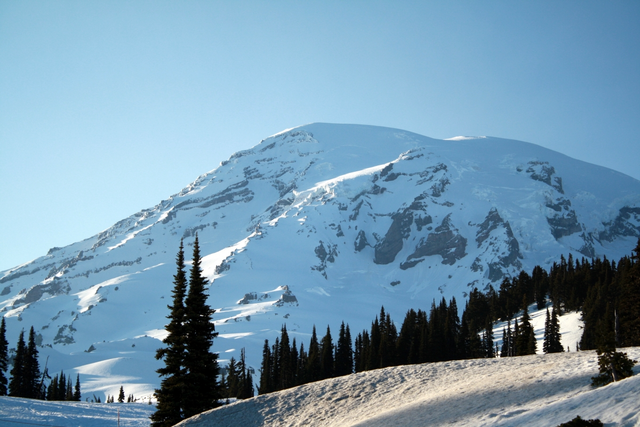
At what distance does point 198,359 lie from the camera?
27453 mm

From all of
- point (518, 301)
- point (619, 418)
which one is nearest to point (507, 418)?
point (619, 418)

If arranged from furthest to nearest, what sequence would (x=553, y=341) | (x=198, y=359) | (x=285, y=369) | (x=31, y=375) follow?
(x=285, y=369) → (x=31, y=375) → (x=553, y=341) → (x=198, y=359)

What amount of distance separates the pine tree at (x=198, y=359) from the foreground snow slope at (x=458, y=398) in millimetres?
3182

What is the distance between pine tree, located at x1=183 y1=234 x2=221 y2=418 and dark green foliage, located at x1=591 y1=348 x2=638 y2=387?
18.0 m

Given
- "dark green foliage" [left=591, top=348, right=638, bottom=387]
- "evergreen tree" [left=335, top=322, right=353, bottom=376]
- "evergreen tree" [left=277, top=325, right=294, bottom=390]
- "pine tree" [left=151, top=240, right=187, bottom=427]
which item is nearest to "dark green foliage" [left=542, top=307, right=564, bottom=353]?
"evergreen tree" [left=335, top=322, right=353, bottom=376]

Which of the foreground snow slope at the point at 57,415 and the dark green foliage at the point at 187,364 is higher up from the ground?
the dark green foliage at the point at 187,364

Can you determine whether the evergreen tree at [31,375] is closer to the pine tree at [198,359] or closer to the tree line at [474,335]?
the tree line at [474,335]

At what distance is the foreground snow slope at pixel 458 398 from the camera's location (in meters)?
13.8

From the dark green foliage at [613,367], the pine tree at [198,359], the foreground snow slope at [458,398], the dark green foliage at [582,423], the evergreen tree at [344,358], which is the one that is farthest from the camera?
the evergreen tree at [344,358]

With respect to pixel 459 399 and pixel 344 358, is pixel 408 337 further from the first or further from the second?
pixel 459 399

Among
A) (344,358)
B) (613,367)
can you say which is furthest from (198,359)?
(344,358)

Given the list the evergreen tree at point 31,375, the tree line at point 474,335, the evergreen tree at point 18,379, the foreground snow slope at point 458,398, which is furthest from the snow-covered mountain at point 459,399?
the evergreen tree at point 31,375

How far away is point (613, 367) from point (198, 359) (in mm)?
19347

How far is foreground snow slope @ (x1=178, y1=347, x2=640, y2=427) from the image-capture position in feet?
45.1
